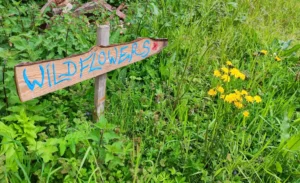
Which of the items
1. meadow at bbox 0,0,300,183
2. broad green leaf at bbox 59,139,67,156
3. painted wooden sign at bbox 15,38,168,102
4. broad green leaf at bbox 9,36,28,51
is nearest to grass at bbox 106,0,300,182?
meadow at bbox 0,0,300,183

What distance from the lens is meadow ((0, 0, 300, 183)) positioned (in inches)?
66.1

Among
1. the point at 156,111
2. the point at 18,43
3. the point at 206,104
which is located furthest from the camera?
the point at 206,104

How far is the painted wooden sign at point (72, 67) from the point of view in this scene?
150 centimetres

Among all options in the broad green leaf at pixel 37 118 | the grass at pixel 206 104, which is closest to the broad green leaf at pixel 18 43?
the broad green leaf at pixel 37 118

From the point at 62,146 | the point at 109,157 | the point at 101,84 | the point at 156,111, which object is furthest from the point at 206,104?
the point at 62,146

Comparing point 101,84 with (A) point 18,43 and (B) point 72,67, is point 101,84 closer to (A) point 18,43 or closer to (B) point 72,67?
(B) point 72,67

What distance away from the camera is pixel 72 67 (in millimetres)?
1704

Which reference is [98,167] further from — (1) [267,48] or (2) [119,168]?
(1) [267,48]

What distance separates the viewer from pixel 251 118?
7.88 ft

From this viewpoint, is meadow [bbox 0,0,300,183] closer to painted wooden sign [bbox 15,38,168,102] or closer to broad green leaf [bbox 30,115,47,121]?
broad green leaf [bbox 30,115,47,121]

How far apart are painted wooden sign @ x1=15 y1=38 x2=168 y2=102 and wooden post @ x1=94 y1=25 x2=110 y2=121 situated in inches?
2.6

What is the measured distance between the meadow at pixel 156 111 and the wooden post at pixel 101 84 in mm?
90

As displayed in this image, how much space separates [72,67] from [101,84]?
1.11 feet

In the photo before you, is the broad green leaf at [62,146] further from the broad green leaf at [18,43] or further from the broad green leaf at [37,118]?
the broad green leaf at [18,43]
